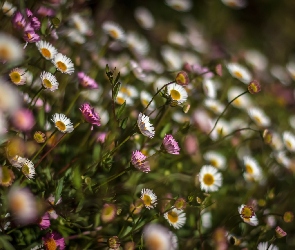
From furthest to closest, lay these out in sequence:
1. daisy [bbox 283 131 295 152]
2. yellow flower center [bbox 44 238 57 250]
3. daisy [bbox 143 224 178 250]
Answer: daisy [bbox 283 131 295 152] < daisy [bbox 143 224 178 250] < yellow flower center [bbox 44 238 57 250]

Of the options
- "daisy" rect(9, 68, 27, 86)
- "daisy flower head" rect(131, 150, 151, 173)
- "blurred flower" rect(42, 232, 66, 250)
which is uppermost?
"daisy" rect(9, 68, 27, 86)

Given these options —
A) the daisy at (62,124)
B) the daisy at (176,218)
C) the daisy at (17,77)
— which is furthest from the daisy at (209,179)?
the daisy at (17,77)

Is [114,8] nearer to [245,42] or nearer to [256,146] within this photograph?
[245,42]

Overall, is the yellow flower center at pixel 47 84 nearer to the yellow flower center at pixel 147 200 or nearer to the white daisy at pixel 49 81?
the white daisy at pixel 49 81

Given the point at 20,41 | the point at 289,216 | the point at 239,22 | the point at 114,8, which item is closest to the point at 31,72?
the point at 20,41

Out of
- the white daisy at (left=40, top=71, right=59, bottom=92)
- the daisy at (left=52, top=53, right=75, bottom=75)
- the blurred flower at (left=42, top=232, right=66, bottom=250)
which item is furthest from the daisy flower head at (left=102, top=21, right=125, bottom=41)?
the blurred flower at (left=42, top=232, right=66, bottom=250)

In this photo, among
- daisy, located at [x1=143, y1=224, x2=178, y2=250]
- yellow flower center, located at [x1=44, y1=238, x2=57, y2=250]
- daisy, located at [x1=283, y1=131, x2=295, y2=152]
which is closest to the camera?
yellow flower center, located at [x1=44, y1=238, x2=57, y2=250]

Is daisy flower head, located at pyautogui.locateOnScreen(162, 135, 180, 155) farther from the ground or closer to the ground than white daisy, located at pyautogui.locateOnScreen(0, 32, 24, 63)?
closer to the ground

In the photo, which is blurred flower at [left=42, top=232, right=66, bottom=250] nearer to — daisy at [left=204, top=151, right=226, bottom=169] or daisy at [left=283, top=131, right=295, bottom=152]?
daisy at [left=204, top=151, right=226, bottom=169]
